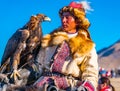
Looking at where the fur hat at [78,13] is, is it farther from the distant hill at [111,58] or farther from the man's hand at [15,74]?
the distant hill at [111,58]

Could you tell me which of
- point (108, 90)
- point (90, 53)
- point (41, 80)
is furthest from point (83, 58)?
point (108, 90)

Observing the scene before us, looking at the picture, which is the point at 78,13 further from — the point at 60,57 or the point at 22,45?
the point at 22,45

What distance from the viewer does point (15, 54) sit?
620 centimetres

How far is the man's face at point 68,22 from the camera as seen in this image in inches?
243

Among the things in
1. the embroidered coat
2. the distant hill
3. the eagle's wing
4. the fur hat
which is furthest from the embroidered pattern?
the distant hill

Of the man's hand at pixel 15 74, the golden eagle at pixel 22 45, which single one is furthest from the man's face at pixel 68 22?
the man's hand at pixel 15 74

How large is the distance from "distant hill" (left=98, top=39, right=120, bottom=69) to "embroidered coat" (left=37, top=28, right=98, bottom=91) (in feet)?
346

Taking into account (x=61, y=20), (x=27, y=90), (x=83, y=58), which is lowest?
(x=27, y=90)

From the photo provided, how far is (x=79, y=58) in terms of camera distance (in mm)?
5969

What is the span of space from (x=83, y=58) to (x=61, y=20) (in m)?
0.55

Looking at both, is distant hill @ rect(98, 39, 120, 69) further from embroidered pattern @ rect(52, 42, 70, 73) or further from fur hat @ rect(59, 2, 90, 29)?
embroidered pattern @ rect(52, 42, 70, 73)

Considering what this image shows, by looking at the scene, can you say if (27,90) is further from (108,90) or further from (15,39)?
(108,90)

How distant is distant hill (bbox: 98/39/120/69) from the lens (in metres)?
116

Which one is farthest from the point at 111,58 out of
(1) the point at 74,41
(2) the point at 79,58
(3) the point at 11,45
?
(2) the point at 79,58
